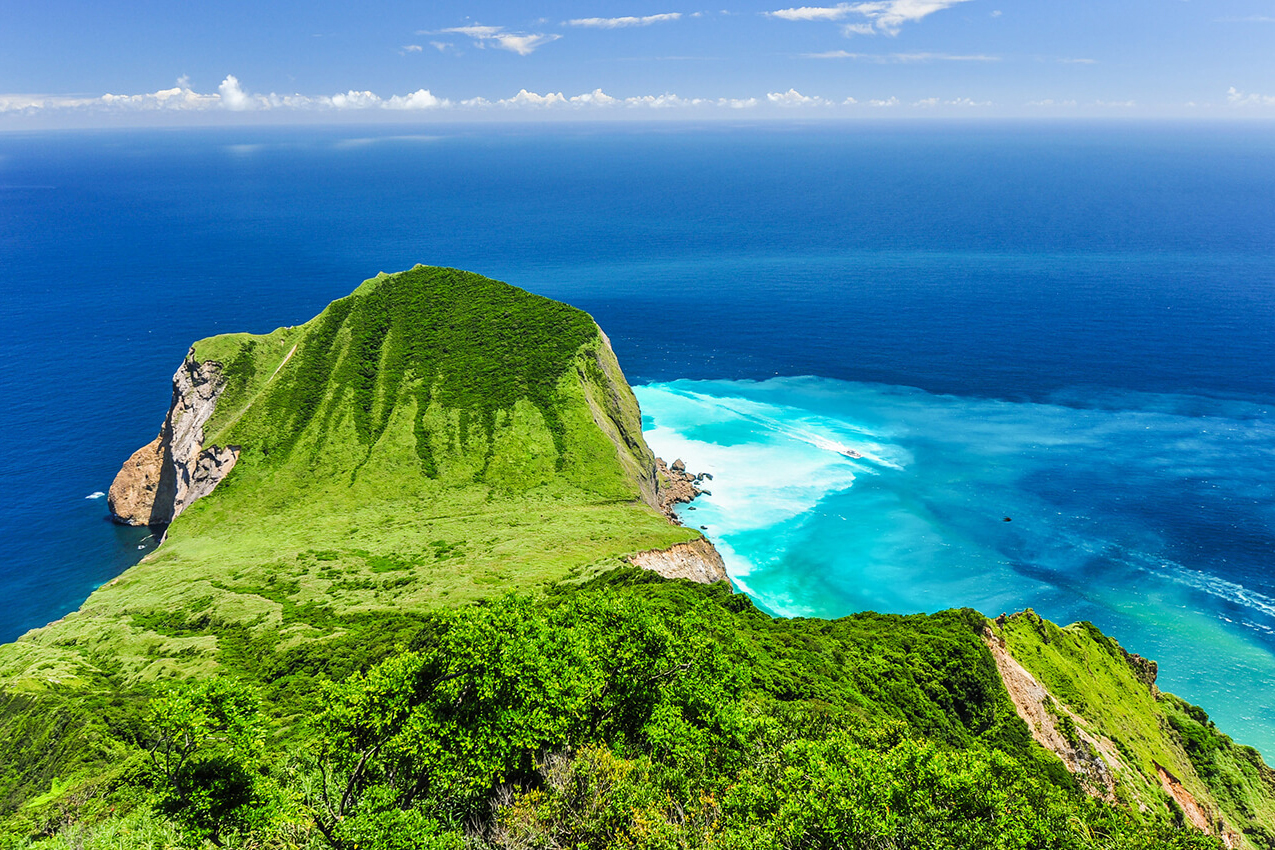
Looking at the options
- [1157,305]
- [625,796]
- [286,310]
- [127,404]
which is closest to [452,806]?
[625,796]

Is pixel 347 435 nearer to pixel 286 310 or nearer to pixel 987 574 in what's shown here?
pixel 987 574

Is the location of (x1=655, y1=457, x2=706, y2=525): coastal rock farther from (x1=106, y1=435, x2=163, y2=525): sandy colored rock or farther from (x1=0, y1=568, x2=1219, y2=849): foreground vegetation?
(x1=106, y1=435, x2=163, y2=525): sandy colored rock

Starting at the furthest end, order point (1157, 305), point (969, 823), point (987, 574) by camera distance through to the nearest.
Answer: point (1157, 305) < point (987, 574) < point (969, 823)

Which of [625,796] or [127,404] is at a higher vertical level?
[625,796]

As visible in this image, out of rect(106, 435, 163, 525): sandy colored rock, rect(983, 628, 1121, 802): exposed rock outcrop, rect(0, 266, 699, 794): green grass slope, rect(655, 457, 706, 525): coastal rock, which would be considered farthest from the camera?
rect(106, 435, 163, 525): sandy colored rock

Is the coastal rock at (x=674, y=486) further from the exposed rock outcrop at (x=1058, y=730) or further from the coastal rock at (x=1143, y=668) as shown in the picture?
the coastal rock at (x=1143, y=668)

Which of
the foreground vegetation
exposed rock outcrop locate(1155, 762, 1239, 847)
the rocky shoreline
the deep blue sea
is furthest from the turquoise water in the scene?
the foreground vegetation
